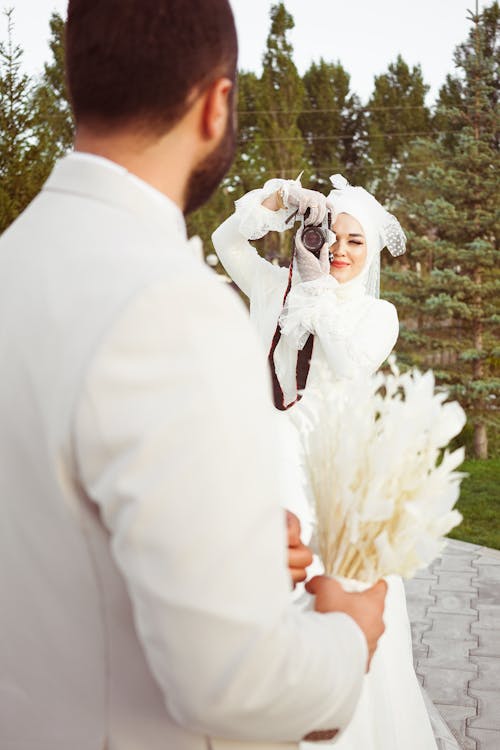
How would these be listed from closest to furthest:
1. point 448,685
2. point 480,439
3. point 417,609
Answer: point 448,685, point 417,609, point 480,439

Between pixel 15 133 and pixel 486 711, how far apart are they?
907 cm

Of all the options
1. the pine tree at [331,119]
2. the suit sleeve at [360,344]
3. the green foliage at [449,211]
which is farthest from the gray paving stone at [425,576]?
the pine tree at [331,119]

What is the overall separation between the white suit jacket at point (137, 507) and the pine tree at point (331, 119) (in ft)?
116

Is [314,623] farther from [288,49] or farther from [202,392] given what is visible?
[288,49]

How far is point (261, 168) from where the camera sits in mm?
27906

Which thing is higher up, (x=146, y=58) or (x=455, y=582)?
(x=146, y=58)

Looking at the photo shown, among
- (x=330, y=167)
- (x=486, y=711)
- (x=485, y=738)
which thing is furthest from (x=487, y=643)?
(x=330, y=167)

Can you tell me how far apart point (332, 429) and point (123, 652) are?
603mm

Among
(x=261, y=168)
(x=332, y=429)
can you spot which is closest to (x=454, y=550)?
(x=332, y=429)

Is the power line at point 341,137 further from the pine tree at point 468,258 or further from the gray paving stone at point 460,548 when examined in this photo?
the gray paving stone at point 460,548

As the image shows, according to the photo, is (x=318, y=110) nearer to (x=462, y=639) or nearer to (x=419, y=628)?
(x=419, y=628)

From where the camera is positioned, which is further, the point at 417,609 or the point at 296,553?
the point at 417,609

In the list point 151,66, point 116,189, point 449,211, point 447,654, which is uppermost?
point 151,66

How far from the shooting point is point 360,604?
129 cm
